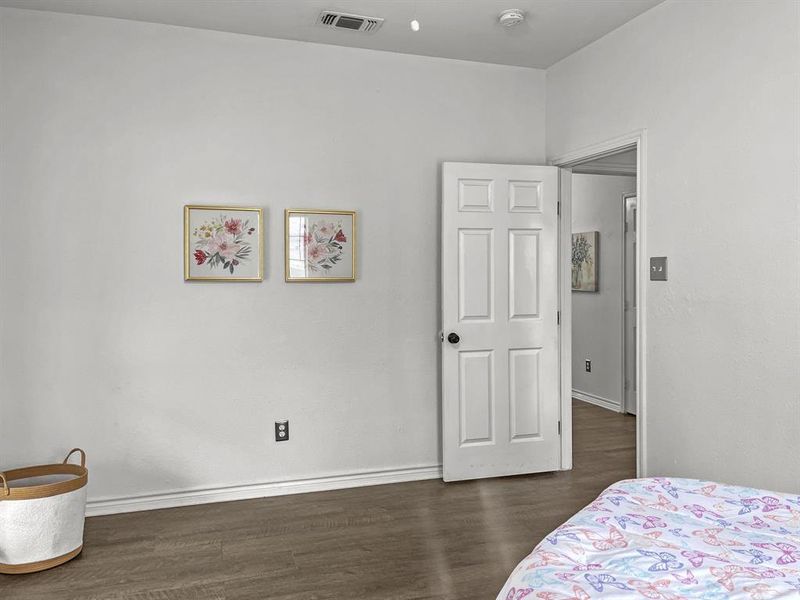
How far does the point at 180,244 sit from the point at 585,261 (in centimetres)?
430

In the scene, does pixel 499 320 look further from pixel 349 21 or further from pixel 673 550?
pixel 673 550

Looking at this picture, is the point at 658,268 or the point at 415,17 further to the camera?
the point at 415,17

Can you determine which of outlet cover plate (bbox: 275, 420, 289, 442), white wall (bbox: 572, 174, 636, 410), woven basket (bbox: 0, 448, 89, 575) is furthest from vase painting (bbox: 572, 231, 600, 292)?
woven basket (bbox: 0, 448, 89, 575)

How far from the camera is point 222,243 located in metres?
3.51

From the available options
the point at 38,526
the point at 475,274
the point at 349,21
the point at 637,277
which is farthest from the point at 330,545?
the point at 349,21

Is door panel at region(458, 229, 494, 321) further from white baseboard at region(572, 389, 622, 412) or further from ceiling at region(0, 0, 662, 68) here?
white baseboard at region(572, 389, 622, 412)

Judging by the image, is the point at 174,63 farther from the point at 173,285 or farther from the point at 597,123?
the point at 597,123

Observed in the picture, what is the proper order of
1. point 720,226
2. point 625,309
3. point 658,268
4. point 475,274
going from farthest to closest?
point 625,309
point 475,274
point 658,268
point 720,226

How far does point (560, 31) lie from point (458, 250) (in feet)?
4.55

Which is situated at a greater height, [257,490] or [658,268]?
[658,268]

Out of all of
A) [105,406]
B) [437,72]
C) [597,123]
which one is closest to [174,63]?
[437,72]

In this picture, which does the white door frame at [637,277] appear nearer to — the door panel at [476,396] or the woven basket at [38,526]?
the door panel at [476,396]

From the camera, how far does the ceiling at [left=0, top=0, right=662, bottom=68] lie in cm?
315

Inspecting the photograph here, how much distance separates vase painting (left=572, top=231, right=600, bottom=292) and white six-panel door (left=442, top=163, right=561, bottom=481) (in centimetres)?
235
